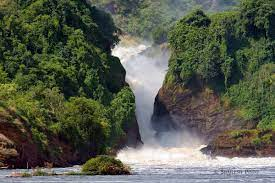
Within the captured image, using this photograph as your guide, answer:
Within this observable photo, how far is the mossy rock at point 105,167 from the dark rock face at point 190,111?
9825 cm

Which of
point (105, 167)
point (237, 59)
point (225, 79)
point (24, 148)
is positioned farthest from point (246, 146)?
point (105, 167)

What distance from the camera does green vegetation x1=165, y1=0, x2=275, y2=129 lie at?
179375 mm

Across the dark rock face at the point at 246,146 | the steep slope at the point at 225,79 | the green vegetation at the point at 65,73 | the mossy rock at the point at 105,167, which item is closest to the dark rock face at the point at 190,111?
the steep slope at the point at 225,79

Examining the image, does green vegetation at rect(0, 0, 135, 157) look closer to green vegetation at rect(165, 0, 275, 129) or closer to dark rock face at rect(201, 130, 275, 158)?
dark rock face at rect(201, 130, 275, 158)

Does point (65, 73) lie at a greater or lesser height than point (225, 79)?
lesser

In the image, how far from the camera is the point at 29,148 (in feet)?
343

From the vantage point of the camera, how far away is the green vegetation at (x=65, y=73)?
121125 millimetres

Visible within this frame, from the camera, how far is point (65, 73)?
14938 centimetres

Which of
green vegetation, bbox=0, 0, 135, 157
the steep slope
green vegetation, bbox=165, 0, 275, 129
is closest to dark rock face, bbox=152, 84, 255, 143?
the steep slope

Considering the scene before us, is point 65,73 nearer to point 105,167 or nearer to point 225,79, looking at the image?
point 225,79

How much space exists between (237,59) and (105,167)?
105476 millimetres

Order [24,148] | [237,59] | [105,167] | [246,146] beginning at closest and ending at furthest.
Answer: [105,167] < [24,148] < [246,146] < [237,59]

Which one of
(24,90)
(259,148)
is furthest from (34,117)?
(259,148)

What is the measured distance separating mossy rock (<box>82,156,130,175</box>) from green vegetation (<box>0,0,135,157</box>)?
30436 mm
